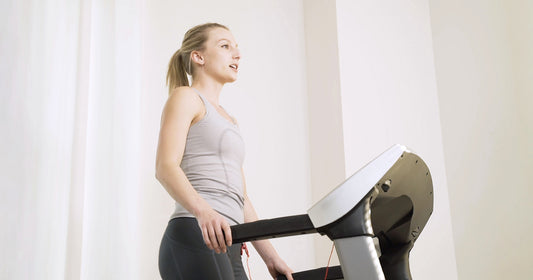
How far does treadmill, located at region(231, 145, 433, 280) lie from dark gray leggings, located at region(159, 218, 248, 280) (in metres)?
0.15

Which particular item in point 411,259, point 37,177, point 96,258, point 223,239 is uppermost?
point 37,177

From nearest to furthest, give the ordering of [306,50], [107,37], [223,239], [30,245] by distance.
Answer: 1. [223,239]
2. [30,245]
3. [107,37]
4. [306,50]

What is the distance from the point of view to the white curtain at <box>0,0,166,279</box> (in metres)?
1.49

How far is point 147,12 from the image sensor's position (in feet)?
7.45

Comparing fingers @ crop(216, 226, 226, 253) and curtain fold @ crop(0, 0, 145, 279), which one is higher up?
curtain fold @ crop(0, 0, 145, 279)

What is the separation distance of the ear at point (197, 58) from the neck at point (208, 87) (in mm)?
49

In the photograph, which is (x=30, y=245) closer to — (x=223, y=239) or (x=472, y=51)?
(x=223, y=239)

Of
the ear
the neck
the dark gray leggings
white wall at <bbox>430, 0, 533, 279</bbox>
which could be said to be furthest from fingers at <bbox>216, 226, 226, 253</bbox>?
white wall at <bbox>430, 0, 533, 279</bbox>

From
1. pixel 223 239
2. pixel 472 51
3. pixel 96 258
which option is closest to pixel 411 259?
pixel 472 51

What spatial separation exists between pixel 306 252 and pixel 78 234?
1.15 m

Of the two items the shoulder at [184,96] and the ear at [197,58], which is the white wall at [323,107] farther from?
the shoulder at [184,96]

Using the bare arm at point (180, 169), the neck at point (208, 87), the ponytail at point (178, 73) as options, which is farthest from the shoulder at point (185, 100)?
the ponytail at point (178, 73)

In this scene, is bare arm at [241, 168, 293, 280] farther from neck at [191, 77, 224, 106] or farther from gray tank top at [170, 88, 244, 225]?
neck at [191, 77, 224, 106]

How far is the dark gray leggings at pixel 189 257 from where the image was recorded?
1105 mm
